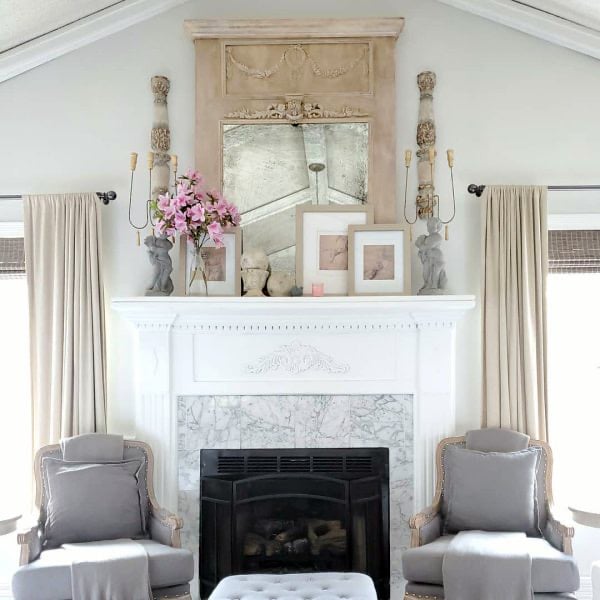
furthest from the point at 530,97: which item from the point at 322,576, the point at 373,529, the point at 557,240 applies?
the point at 322,576

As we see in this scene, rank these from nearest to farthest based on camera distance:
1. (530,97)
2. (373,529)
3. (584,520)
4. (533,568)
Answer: (533,568) → (584,520) → (373,529) → (530,97)

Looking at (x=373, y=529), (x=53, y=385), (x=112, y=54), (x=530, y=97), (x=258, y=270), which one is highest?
(x=112, y=54)

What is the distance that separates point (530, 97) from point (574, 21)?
0.44 meters

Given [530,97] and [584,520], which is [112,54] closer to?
[530,97]

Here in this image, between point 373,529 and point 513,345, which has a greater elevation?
point 513,345

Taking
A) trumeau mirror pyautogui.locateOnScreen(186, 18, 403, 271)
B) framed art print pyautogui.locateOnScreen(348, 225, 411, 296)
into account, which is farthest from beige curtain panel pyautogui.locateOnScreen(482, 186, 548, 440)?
trumeau mirror pyautogui.locateOnScreen(186, 18, 403, 271)

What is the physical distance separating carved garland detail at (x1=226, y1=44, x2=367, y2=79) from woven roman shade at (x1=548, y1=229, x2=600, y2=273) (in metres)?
1.45

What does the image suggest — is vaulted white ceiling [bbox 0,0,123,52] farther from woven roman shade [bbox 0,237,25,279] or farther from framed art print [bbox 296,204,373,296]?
framed art print [bbox 296,204,373,296]

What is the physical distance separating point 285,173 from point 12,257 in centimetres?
162

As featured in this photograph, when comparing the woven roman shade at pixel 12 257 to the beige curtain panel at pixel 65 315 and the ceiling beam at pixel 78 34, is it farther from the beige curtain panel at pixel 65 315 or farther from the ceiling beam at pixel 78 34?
the ceiling beam at pixel 78 34

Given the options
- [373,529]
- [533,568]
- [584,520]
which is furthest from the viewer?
[373,529]

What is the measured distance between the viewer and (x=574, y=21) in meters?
3.86

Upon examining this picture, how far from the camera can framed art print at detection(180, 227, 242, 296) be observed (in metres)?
3.90

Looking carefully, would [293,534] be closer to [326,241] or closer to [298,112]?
[326,241]
